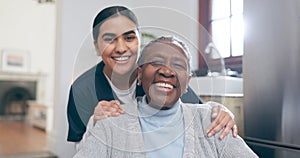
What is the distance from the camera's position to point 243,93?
1132 mm

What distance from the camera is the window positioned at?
4.28 ft

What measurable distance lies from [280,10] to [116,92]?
624mm

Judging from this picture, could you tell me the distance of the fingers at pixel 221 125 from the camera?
2.46 feet

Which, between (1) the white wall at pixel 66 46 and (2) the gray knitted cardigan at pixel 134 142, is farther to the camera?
(1) the white wall at pixel 66 46

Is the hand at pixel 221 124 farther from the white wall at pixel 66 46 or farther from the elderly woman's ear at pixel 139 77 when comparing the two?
the white wall at pixel 66 46

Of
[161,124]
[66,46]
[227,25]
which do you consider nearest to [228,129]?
[161,124]

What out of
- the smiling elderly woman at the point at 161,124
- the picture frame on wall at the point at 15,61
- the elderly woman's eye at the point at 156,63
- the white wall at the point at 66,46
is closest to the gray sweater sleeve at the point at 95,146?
the smiling elderly woman at the point at 161,124

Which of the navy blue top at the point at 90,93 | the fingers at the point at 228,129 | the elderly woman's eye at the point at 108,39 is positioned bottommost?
the fingers at the point at 228,129

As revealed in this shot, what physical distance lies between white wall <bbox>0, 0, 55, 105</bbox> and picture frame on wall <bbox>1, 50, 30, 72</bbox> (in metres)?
0.06

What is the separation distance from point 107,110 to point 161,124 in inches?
6.0

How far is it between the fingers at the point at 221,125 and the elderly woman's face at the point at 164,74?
0.12 metres

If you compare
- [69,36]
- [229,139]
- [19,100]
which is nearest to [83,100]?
[229,139]

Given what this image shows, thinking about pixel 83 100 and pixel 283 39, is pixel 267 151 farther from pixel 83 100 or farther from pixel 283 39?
pixel 83 100

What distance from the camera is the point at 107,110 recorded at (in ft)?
2.54
